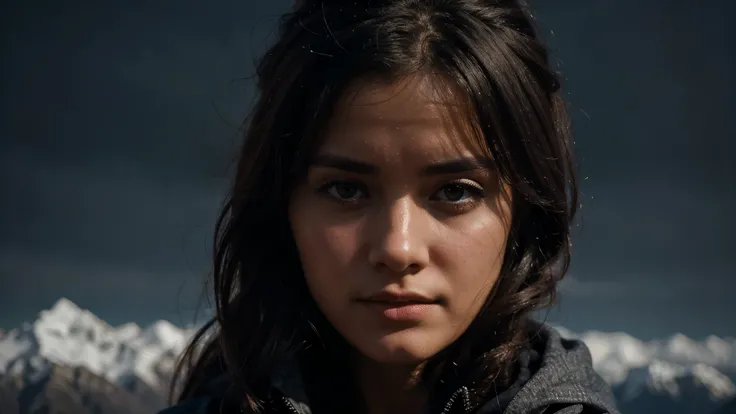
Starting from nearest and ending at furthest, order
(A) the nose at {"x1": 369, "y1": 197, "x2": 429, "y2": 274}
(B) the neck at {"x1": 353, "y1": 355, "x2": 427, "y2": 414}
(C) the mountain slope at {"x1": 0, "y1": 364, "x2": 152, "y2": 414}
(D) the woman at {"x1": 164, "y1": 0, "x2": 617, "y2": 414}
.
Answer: (A) the nose at {"x1": 369, "y1": 197, "x2": 429, "y2": 274}
(D) the woman at {"x1": 164, "y1": 0, "x2": 617, "y2": 414}
(B) the neck at {"x1": 353, "y1": 355, "x2": 427, "y2": 414}
(C) the mountain slope at {"x1": 0, "y1": 364, "x2": 152, "y2": 414}

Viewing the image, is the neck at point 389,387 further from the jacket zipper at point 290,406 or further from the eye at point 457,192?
the eye at point 457,192

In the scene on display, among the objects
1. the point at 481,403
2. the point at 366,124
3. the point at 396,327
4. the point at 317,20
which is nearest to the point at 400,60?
the point at 366,124

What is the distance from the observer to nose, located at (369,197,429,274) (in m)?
2.14

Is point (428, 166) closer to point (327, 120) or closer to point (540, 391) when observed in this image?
point (327, 120)

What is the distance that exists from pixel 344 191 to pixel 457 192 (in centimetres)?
37

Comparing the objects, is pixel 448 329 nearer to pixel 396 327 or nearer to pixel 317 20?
pixel 396 327

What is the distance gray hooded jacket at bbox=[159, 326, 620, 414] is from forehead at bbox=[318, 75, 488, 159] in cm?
78

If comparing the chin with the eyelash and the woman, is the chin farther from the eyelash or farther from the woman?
the eyelash

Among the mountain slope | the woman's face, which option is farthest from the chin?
the mountain slope

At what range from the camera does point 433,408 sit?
2.54 metres

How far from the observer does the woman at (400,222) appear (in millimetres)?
2248

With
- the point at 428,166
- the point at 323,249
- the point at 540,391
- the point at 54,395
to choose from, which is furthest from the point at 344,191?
the point at 54,395

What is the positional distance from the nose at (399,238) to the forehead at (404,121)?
178mm

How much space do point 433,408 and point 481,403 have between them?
0.66 ft
